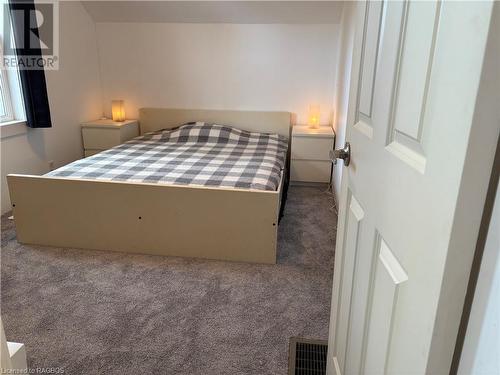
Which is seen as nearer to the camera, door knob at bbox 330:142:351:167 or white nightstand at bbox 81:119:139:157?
door knob at bbox 330:142:351:167

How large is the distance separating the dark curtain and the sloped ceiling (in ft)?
3.00

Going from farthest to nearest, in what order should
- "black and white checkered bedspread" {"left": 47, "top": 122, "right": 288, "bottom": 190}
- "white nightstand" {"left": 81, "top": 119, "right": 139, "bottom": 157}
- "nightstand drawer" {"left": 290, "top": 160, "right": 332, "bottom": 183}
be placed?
"white nightstand" {"left": 81, "top": 119, "right": 139, "bottom": 157} < "nightstand drawer" {"left": 290, "top": 160, "right": 332, "bottom": 183} < "black and white checkered bedspread" {"left": 47, "top": 122, "right": 288, "bottom": 190}

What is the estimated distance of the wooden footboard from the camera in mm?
2223

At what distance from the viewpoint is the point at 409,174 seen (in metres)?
0.65

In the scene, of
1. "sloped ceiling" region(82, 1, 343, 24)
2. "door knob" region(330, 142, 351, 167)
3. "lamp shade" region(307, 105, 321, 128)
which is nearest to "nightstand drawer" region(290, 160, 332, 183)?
"lamp shade" region(307, 105, 321, 128)

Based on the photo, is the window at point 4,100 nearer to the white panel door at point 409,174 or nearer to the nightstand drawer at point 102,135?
the nightstand drawer at point 102,135

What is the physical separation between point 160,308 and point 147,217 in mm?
643

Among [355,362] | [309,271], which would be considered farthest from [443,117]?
[309,271]

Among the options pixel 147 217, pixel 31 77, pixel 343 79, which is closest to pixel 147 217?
pixel 147 217

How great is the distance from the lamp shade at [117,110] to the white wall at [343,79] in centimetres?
232

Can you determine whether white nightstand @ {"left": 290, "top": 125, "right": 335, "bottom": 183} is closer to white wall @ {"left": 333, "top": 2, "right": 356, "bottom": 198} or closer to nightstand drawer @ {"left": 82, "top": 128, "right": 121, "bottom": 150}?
white wall @ {"left": 333, "top": 2, "right": 356, "bottom": 198}

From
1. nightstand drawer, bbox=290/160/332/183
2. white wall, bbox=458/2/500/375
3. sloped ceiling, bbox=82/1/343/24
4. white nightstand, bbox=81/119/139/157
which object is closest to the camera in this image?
white wall, bbox=458/2/500/375

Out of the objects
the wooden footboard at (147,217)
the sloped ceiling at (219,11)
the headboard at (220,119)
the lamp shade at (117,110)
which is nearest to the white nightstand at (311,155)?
the headboard at (220,119)

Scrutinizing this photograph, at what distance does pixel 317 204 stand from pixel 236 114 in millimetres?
1403
